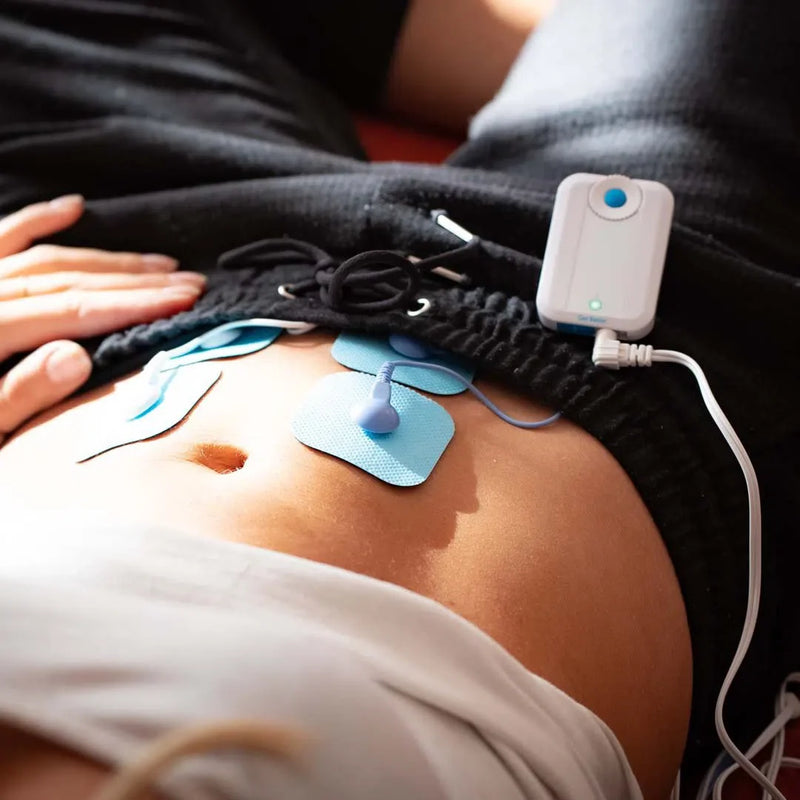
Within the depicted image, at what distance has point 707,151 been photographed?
0.76m

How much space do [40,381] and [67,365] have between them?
27 millimetres

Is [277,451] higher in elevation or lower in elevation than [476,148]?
lower

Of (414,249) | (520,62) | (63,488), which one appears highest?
(520,62)

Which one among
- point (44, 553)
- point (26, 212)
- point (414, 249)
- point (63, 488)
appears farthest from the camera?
point (26, 212)

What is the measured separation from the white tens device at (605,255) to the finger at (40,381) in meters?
0.41

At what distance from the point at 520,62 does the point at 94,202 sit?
506 mm

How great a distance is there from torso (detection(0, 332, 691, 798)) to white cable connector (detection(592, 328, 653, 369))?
0.06 metres

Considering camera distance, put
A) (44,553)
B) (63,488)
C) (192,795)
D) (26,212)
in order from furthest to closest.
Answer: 1. (26,212)
2. (63,488)
3. (44,553)
4. (192,795)

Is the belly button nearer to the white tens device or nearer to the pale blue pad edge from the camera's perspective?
the pale blue pad edge

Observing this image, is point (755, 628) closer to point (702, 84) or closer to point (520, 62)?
point (702, 84)

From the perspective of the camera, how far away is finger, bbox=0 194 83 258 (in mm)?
856

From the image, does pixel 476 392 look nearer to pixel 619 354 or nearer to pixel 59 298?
pixel 619 354

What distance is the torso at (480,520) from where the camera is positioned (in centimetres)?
58

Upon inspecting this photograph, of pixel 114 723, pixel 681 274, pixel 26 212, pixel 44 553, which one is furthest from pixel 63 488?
pixel 681 274
